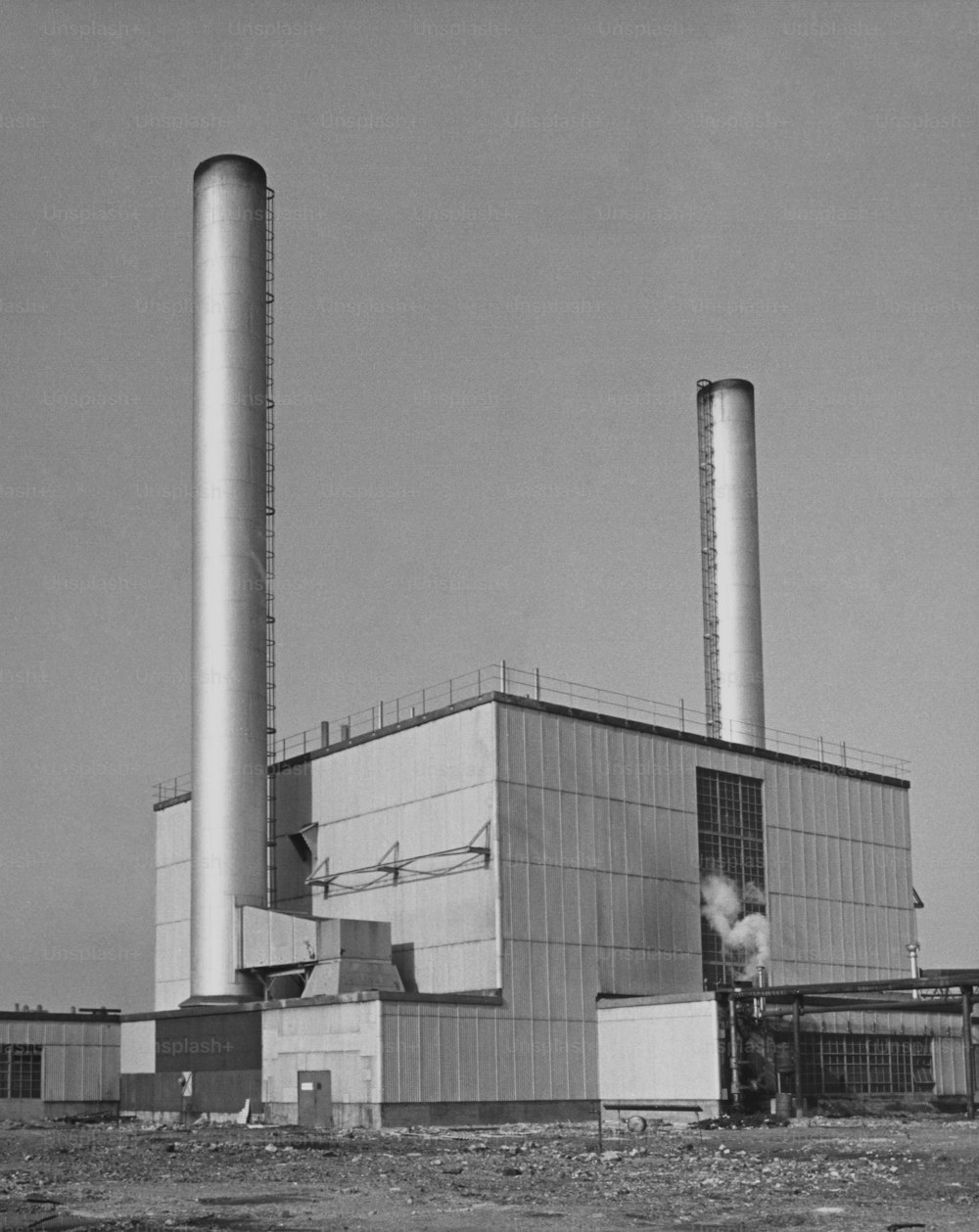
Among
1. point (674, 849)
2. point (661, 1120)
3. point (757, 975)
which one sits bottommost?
point (661, 1120)

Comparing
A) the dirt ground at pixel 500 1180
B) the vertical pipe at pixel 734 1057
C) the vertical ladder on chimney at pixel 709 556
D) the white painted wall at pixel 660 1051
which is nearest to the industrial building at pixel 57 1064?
the dirt ground at pixel 500 1180

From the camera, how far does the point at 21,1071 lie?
5350 cm

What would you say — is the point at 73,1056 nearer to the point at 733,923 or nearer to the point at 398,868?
the point at 398,868

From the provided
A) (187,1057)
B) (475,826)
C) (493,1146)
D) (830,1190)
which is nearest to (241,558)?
(475,826)

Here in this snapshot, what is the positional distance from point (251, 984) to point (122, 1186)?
2426cm

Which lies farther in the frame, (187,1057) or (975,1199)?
(187,1057)

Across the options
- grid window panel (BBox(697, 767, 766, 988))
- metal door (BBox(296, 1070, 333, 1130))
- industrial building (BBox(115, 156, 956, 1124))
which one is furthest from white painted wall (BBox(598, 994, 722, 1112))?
metal door (BBox(296, 1070, 333, 1130))

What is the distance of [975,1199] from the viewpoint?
A: 2188cm

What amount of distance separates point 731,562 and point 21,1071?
33.7 metres

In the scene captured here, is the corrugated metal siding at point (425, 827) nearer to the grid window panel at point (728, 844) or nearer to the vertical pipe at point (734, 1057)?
the vertical pipe at point (734, 1057)

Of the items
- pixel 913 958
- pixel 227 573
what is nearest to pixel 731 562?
pixel 913 958

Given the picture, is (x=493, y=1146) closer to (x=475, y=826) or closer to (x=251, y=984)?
(x=475, y=826)

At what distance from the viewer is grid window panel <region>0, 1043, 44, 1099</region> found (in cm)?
5316

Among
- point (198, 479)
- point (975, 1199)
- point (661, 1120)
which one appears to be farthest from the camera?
point (198, 479)
